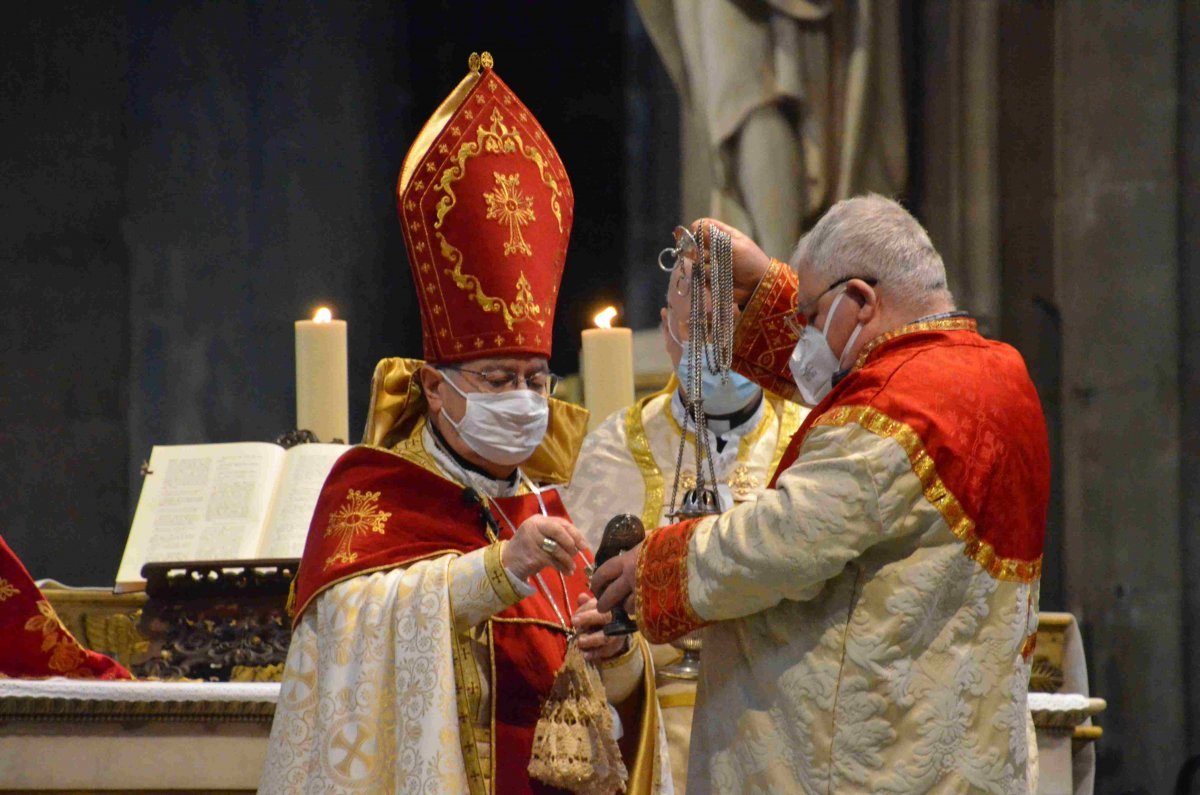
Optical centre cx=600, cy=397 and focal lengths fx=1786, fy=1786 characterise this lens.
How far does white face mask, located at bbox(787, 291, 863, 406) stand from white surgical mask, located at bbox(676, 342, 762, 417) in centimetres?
105

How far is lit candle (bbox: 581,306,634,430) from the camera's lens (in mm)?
4371

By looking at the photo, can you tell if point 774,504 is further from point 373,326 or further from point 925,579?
point 373,326

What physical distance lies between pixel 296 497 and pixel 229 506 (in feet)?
0.56

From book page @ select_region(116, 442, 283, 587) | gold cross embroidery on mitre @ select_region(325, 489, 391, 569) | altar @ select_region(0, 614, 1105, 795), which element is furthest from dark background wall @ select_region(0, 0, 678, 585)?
gold cross embroidery on mitre @ select_region(325, 489, 391, 569)

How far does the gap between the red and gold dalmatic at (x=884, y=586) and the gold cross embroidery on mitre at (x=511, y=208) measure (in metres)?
0.78

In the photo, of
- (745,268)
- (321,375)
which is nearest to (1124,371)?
(745,268)

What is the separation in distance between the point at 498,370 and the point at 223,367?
3.87 meters

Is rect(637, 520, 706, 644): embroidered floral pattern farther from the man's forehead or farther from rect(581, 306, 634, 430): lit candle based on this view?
rect(581, 306, 634, 430): lit candle

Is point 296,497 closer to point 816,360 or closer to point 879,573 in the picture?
point 816,360

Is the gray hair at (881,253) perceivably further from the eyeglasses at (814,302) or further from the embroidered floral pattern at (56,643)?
the embroidered floral pattern at (56,643)

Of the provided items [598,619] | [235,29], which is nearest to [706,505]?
[598,619]

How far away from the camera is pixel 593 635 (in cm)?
312

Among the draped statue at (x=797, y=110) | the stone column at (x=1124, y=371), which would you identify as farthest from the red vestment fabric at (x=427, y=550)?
the draped statue at (x=797, y=110)

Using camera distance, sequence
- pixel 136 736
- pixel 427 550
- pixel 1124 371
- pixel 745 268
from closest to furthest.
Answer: pixel 427 550 < pixel 745 268 < pixel 136 736 < pixel 1124 371
